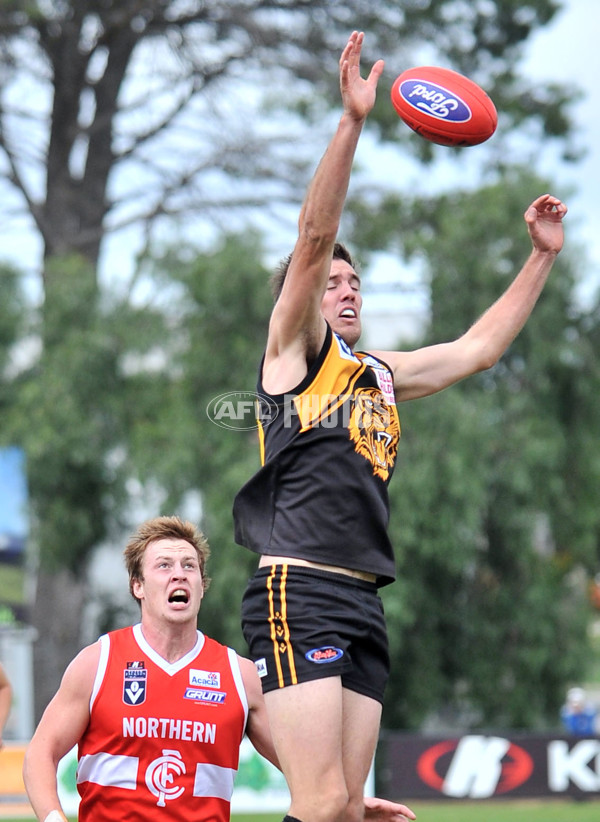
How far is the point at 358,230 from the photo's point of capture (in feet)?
56.3

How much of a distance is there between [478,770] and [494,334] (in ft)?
34.1

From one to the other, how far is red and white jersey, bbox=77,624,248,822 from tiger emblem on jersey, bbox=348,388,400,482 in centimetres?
107

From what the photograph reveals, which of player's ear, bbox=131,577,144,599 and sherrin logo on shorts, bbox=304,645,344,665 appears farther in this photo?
player's ear, bbox=131,577,144,599

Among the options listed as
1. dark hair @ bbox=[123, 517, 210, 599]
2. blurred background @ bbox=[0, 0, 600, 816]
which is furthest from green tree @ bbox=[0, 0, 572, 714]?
dark hair @ bbox=[123, 517, 210, 599]

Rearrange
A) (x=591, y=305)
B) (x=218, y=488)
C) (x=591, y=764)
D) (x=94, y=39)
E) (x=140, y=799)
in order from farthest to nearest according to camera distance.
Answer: (x=94, y=39) < (x=591, y=305) < (x=218, y=488) < (x=591, y=764) < (x=140, y=799)

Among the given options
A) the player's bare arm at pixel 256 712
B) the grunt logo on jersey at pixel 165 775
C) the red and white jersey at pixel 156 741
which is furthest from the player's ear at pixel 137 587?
the grunt logo on jersey at pixel 165 775

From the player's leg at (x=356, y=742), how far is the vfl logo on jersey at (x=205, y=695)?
75 centimetres

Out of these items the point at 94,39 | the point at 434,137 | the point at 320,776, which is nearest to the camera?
the point at 320,776

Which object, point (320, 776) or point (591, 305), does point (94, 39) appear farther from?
point (320, 776)

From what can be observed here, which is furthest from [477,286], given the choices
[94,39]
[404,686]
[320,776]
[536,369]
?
[320,776]

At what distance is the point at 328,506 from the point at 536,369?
1253 cm

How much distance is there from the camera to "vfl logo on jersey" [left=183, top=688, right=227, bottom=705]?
172 inches

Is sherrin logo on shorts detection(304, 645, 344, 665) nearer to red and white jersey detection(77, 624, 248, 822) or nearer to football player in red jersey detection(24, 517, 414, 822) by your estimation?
football player in red jersey detection(24, 517, 414, 822)

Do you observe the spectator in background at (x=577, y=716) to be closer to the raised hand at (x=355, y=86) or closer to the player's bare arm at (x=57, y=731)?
the player's bare arm at (x=57, y=731)
